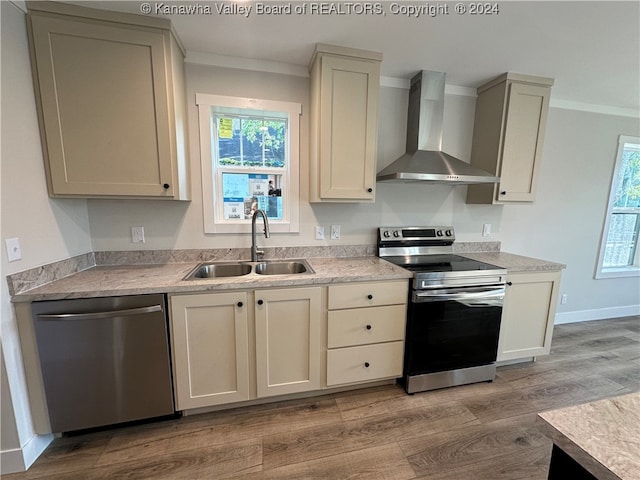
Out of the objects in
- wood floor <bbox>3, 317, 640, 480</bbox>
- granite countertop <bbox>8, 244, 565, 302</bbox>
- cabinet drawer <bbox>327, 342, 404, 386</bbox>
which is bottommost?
wood floor <bbox>3, 317, 640, 480</bbox>

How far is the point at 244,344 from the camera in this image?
1.74 metres

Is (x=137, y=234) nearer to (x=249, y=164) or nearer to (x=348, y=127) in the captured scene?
(x=249, y=164)

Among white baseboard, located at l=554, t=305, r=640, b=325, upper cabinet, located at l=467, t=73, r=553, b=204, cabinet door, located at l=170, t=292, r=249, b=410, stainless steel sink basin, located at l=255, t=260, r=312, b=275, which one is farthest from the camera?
white baseboard, located at l=554, t=305, r=640, b=325

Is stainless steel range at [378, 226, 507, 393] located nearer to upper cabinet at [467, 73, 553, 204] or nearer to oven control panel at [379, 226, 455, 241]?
oven control panel at [379, 226, 455, 241]

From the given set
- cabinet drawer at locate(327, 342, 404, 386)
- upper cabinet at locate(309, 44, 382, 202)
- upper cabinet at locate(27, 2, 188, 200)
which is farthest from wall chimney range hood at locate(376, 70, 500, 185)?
upper cabinet at locate(27, 2, 188, 200)

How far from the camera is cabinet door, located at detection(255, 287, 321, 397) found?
1751 millimetres

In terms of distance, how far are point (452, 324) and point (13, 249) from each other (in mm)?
2675

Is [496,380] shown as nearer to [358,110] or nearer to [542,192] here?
[542,192]

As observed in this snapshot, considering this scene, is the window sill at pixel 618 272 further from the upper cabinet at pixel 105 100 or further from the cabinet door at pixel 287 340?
the upper cabinet at pixel 105 100

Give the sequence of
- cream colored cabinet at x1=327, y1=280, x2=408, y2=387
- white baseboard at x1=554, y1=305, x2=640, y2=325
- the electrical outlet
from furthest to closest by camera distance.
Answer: white baseboard at x1=554, y1=305, x2=640, y2=325
the electrical outlet
cream colored cabinet at x1=327, y1=280, x2=408, y2=387

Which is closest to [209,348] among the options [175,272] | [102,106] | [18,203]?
[175,272]

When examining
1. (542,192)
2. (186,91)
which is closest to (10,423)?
(186,91)

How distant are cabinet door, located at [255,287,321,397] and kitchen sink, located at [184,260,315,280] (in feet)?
1.03

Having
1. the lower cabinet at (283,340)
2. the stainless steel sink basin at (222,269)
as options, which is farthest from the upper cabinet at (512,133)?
the stainless steel sink basin at (222,269)
